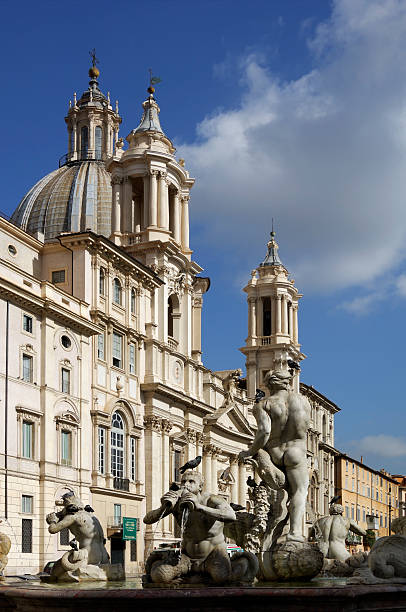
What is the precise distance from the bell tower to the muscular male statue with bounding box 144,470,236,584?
6993cm

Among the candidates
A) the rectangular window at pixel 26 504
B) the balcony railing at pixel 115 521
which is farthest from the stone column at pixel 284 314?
the rectangular window at pixel 26 504

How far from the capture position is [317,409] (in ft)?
313

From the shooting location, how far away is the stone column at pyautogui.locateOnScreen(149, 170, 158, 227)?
57.2m

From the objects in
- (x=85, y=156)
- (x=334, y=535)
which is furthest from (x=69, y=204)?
(x=334, y=535)

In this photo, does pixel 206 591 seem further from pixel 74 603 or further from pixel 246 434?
pixel 246 434

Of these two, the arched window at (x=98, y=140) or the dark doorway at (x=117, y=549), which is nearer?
the dark doorway at (x=117, y=549)

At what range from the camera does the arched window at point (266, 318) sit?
279ft

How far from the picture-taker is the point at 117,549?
47469 mm

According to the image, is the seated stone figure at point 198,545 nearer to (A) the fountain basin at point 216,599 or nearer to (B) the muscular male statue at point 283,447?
(A) the fountain basin at point 216,599

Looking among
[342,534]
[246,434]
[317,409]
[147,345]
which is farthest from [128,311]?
[317,409]

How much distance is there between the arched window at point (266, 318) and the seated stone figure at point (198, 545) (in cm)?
7409

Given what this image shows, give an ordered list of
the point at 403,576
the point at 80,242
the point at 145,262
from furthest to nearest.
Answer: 1. the point at 145,262
2. the point at 80,242
3. the point at 403,576

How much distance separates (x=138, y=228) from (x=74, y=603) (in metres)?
50.3

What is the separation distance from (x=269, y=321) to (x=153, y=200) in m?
30.7
